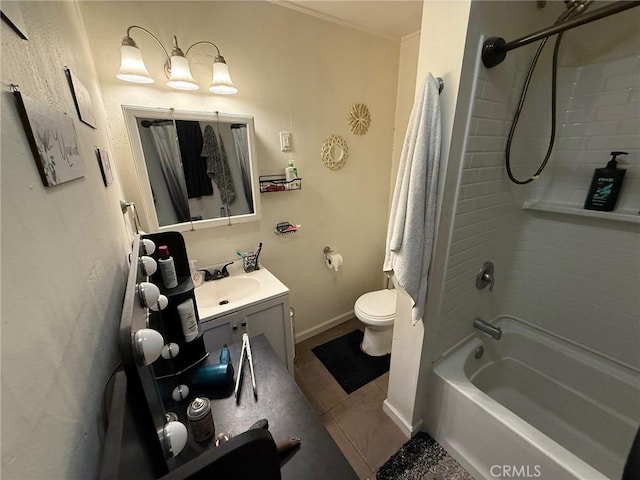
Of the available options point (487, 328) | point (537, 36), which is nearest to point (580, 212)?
point (487, 328)

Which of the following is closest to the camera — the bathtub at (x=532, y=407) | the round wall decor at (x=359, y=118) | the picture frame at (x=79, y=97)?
the picture frame at (x=79, y=97)

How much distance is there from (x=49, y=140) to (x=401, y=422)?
74.2 inches

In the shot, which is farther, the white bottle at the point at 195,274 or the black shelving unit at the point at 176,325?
the white bottle at the point at 195,274

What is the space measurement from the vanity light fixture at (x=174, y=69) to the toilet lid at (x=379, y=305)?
1.67 metres

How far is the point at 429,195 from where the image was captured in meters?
1.03

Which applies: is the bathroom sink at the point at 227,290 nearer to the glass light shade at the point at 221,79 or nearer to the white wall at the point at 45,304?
the white wall at the point at 45,304

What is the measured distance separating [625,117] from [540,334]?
4.03 feet

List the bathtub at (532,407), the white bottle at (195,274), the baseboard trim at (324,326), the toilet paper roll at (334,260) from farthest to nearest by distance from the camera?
the baseboard trim at (324,326)
the toilet paper roll at (334,260)
the white bottle at (195,274)
the bathtub at (532,407)

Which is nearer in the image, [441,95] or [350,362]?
[441,95]

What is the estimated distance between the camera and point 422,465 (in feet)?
4.33

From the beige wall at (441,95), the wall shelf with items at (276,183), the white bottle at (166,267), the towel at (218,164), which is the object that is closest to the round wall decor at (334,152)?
the wall shelf with items at (276,183)

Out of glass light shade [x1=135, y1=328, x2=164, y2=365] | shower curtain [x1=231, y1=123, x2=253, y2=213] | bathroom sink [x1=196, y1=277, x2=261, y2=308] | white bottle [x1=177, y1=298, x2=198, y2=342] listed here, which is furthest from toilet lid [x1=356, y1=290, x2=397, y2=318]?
glass light shade [x1=135, y1=328, x2=164, y2=365]

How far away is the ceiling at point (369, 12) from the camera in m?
1.54

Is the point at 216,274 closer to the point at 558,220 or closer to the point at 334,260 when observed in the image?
the point at 334,260
